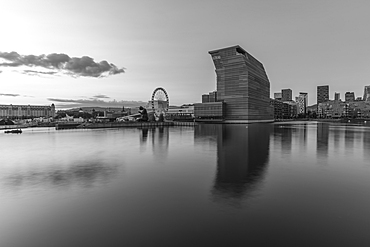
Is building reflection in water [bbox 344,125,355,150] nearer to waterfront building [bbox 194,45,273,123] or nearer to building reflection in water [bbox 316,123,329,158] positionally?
building reflection in water [bbox 316,123,329,158]

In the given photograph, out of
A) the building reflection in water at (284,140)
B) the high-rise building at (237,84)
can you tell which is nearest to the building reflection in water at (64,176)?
the building reflection in water at (284,140)

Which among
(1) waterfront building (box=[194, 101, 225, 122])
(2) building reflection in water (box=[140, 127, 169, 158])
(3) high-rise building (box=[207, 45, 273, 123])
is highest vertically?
(3) high-rise building (box=[207, 45, 273, 123])

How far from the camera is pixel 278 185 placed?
59.8 ft

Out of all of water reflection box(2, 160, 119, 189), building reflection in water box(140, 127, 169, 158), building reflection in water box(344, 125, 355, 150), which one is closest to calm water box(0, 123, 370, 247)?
water reflection box(2, 160, 119, 189)

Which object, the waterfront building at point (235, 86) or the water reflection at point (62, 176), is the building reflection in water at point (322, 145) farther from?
the waterfront building at point (235, 86)

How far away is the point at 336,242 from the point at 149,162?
2265 centimetres

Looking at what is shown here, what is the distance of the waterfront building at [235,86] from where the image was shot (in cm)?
17362

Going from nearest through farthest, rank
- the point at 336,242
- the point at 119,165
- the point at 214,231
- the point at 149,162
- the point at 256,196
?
the point at 336,242, the point at 214,231, the point at 256,196, the point at 119,165, the point at 149,162

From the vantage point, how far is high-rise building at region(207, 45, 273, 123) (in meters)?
174

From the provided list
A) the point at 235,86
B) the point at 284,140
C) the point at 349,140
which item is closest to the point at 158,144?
the point at 284,140

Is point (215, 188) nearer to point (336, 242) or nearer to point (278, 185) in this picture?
point (278, 185)

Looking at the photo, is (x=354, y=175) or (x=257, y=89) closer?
(x=354, y=175)

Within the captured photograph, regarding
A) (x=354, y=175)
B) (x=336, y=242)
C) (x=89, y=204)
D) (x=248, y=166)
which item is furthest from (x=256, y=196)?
(x=354, y=175)

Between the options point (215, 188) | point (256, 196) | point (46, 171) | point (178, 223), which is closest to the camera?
point (178, 223)
